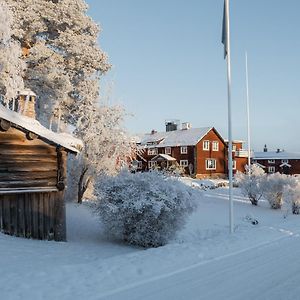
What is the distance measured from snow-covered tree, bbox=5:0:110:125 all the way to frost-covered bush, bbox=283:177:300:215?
1354 cm

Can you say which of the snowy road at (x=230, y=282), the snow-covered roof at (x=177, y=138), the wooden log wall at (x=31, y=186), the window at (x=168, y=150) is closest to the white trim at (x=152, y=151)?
the snow-covered roof at (x=177, y=138)

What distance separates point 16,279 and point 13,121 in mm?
6782

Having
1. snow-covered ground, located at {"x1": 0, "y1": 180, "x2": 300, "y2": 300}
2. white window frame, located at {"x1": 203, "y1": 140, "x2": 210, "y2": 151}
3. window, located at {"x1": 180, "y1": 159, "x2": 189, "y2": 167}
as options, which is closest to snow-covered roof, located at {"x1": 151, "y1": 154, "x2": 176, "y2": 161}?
window, located at {"x1": 180, "y1": 159, "x2": 189, "y2": 167}

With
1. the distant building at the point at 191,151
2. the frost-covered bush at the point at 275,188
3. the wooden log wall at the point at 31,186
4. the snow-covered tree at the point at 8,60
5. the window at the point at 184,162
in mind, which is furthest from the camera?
the window at the point at 184,162

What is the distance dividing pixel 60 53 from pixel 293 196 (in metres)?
17.4

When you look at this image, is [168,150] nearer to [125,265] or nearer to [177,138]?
[177,138]

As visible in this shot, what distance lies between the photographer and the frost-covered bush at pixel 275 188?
26.7 meters

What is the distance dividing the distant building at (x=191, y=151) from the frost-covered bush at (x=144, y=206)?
4202cm

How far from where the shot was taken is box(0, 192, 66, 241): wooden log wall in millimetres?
13195

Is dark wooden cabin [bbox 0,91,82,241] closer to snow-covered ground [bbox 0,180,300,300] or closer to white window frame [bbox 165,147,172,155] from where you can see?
snow-covered ground [bbox 0,180,300,300]

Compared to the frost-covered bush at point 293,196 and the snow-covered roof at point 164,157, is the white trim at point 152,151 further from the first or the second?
the frost-covered bush at point 293,196

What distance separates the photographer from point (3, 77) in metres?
20.9

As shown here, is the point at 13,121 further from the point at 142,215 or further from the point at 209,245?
the point at 209,245

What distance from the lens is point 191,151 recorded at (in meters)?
59.0
